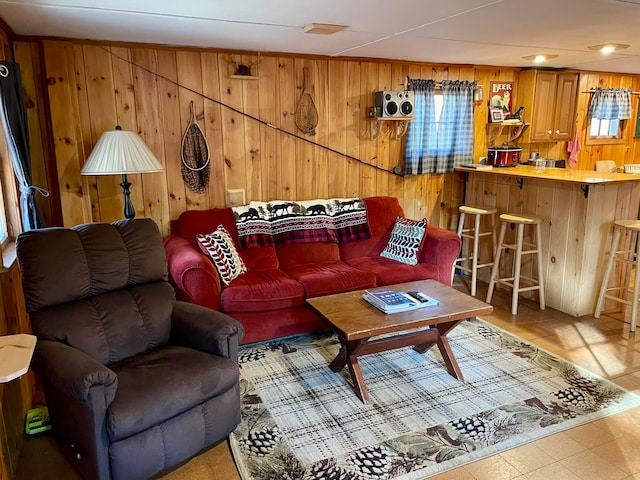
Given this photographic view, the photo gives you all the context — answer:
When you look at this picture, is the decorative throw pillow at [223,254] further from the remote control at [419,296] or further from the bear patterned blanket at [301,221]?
the remote control at [419,296]

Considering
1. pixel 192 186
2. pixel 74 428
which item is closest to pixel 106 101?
pixel 192 186

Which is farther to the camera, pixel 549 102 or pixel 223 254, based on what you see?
pixel 549 102

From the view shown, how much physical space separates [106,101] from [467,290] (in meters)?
3.57

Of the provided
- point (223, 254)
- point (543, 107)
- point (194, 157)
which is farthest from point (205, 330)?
point (543, 107)

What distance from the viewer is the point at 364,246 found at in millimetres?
4262

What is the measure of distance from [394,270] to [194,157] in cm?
187

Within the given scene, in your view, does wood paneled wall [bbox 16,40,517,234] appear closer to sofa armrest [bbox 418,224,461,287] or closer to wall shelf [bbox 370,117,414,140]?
wall shelf [bbox 370,117,414,140]

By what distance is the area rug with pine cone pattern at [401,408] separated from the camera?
7.48 ft

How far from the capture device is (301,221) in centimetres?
409

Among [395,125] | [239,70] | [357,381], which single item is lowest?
[357,381]

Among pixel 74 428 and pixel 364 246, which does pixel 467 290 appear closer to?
pixel 364 246

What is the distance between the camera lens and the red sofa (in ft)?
10.8

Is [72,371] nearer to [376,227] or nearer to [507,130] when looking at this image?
[376,227]

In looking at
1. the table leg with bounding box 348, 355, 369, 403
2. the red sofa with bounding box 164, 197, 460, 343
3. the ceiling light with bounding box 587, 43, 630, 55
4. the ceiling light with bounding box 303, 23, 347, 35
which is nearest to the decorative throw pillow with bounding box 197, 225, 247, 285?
the red sofa with bounding box 164, 197, 460, 343
